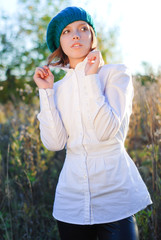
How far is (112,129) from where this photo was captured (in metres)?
1.26

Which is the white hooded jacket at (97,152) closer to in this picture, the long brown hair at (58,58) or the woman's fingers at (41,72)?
the woman's fingers at (41,72)

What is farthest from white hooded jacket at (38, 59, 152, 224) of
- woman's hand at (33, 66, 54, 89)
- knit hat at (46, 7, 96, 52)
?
knit hat at (46, 7, 96, 52)

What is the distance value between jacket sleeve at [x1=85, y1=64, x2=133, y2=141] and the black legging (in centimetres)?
43

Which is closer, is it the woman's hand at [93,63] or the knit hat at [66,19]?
the woman's hand at [93,63]

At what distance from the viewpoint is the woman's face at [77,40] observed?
1516 mm

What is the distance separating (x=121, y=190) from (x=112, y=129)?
0.32m

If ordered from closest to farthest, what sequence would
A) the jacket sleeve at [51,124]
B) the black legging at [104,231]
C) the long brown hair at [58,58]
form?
the black legging at [104,231], the jacket sleeve at [51,124], the long brown hair at [58,58]

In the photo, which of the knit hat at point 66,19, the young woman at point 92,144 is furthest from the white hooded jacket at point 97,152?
the knit hat at point 66,19

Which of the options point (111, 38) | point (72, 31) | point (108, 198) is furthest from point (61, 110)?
point (111, 38)

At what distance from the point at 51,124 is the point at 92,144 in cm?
28

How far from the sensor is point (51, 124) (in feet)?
4.86

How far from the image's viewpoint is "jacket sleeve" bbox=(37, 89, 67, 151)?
1.49 meters

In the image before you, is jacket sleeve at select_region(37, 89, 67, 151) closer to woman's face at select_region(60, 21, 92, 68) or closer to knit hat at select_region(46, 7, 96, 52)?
woman's face at select_region(60, 21, 92, 68)

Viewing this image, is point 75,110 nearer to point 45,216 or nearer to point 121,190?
point 121,190
